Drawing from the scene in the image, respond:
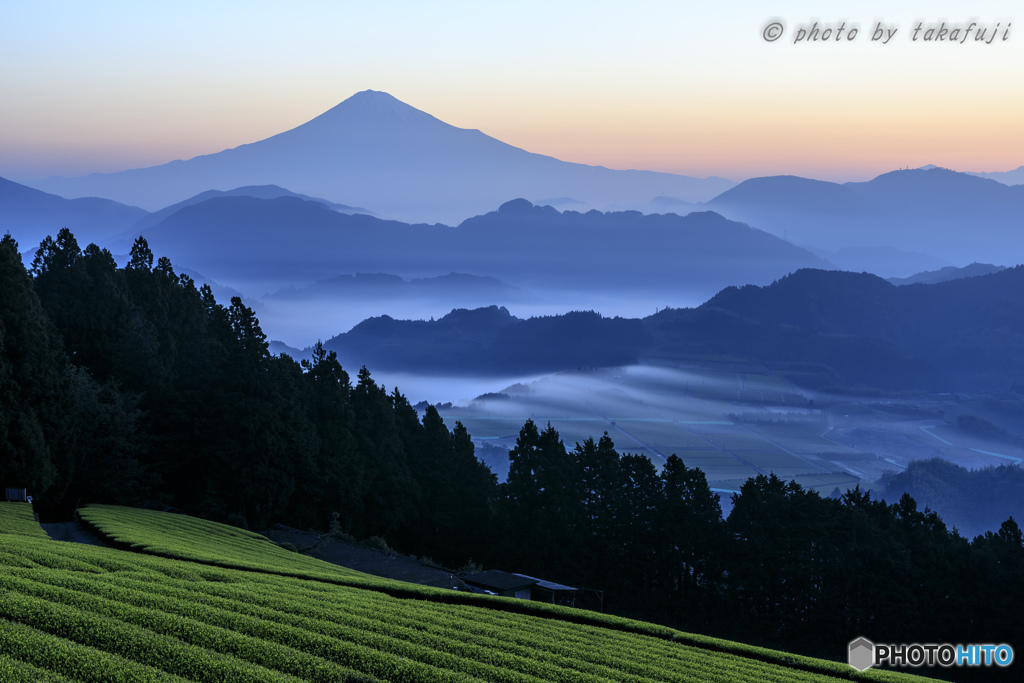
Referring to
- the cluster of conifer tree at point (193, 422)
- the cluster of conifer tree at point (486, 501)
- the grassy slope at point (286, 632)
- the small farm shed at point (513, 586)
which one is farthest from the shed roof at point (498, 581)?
the cluster of conifer tree at point (193, 422)

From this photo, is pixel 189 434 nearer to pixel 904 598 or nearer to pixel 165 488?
pixel 165 488

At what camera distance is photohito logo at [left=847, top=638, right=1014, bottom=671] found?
36906 millimetres

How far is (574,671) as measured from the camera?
16.6 m

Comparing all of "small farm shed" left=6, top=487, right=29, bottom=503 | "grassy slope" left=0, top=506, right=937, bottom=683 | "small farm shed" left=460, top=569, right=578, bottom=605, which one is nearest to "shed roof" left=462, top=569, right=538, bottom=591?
"small farm shed" left=460, top=569, right=578, bottom=605

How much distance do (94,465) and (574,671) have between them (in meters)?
34.5

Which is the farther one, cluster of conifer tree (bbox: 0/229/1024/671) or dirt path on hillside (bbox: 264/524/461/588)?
cluster of conifer tree (bbox: 0/229/1024/671)

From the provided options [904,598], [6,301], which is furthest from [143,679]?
[904,598]

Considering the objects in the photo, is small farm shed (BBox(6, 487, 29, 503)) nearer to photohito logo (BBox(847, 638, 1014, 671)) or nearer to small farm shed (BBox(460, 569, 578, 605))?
small farm shed (BBox(460, 569, 578, 605))

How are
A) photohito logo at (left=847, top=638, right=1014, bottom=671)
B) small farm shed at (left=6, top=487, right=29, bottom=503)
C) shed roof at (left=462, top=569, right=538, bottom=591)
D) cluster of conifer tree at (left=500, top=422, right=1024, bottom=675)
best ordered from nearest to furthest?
1. small farm shed at (left=6, top=487, right=29, bottom=503)
2. shed roof at (left=462, top=569, right=538, bottom=591)
3. photohito logo at (left=847, top=638, right=1014, bottom=671)
4. cluster of conifer tree at (left=500, top=422, right=1024, bottom=675)

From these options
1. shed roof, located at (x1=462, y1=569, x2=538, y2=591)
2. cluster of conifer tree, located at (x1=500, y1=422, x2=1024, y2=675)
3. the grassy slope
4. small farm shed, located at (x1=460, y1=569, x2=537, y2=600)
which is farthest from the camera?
cluster of conifer tree, located at (x1=500, y1=422, x2=1024, y2=675)

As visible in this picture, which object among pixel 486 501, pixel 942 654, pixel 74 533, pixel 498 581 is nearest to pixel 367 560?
pixel 498 581

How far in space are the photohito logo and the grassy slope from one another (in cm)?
1649

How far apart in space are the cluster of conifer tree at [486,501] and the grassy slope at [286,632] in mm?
20306

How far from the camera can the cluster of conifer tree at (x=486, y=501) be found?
4397cm
